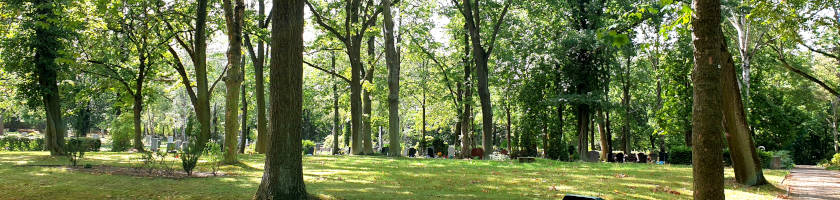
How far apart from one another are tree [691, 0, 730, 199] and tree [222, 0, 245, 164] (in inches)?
449

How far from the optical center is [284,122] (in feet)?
25.6

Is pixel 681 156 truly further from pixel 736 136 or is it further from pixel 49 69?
pixel 49 69

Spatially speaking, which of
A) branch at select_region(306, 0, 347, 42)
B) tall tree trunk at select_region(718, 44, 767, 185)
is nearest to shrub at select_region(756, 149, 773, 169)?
tall tree trunk at select_region(718, 44, 767, 185)

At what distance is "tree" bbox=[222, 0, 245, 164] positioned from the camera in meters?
14.0

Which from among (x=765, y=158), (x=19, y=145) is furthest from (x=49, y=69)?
(x=765, y=158)

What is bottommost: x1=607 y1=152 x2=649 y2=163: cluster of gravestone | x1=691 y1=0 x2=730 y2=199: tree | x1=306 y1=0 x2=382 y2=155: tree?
x1=607 y1=152 x2=649 y2=163: cluster of gravestone

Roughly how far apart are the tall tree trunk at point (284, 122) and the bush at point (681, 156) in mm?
19618

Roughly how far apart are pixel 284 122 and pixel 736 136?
10.6 m

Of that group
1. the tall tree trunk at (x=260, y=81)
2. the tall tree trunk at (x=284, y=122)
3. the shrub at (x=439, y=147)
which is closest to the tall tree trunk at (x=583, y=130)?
the shrub at (x=439, y=147)

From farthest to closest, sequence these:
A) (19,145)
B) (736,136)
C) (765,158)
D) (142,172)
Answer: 1. (19,145)
2. (765,158)
3. (736,136)
4. (142,172)

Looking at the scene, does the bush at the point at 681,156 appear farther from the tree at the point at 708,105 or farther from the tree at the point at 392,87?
the tree at the point at 708,105

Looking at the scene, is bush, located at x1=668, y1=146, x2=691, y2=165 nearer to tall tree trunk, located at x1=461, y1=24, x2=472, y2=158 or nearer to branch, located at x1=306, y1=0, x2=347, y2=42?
tall tree trunk, located at x1=461, y1=24, x2=472, y2=158

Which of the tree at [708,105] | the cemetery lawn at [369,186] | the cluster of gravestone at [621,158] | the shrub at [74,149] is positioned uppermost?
the tree at [708,105]

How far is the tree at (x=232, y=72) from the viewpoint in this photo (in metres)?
14.0
